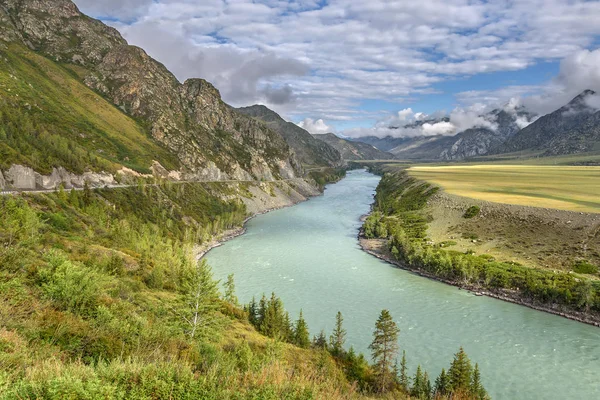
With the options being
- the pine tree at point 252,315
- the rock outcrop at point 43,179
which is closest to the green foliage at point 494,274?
the pine tree at point 252,315

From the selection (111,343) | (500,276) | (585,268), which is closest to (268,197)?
(500,276)

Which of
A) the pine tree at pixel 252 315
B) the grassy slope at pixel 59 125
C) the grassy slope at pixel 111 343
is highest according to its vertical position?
the grassy slope at pixel 59 125

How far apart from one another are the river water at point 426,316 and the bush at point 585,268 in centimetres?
1613

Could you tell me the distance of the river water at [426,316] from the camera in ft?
110

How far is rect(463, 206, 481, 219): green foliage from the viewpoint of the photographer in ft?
296

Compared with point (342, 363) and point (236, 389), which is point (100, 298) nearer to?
point (236, 389)

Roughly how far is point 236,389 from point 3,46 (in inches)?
7338

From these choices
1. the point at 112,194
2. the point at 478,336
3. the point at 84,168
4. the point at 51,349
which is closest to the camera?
the point at 51,349

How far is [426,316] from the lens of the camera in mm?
45844

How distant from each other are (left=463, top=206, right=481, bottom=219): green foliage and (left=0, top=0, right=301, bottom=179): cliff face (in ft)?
328

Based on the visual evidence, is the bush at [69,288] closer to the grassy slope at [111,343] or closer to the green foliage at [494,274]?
the grassy slope at [111,343]

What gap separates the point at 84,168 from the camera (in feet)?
295

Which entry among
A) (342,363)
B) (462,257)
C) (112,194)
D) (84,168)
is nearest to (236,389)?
(342,363)

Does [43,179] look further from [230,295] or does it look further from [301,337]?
[301,337]
